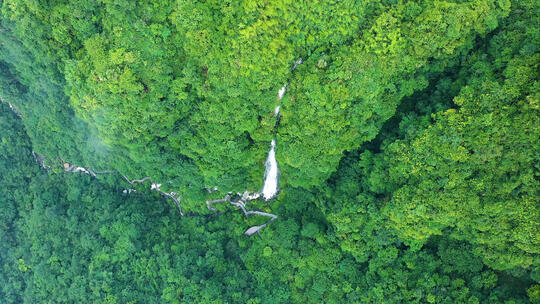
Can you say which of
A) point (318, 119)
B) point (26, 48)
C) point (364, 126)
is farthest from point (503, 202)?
point (26, 48)

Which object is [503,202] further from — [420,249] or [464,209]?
[420,249]

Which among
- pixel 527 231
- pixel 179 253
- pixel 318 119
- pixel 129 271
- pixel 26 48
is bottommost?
pixel 129 271

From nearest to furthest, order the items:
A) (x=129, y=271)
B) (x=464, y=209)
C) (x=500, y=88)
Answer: (x=500, y=88)
(x=464, y=209)
(x=129, y=271)

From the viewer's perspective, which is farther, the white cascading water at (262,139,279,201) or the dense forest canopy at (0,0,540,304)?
the white cascading water at (262,139,279,201)

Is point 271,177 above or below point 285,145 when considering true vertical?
above

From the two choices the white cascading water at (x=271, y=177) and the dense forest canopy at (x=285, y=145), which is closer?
the dense forest canopy at (x=285, y=145)

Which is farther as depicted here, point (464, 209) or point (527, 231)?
point (464, 209)

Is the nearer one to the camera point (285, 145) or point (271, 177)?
point (285, 145)

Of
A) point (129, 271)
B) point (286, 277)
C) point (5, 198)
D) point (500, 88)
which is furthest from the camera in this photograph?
point (5, 198)
